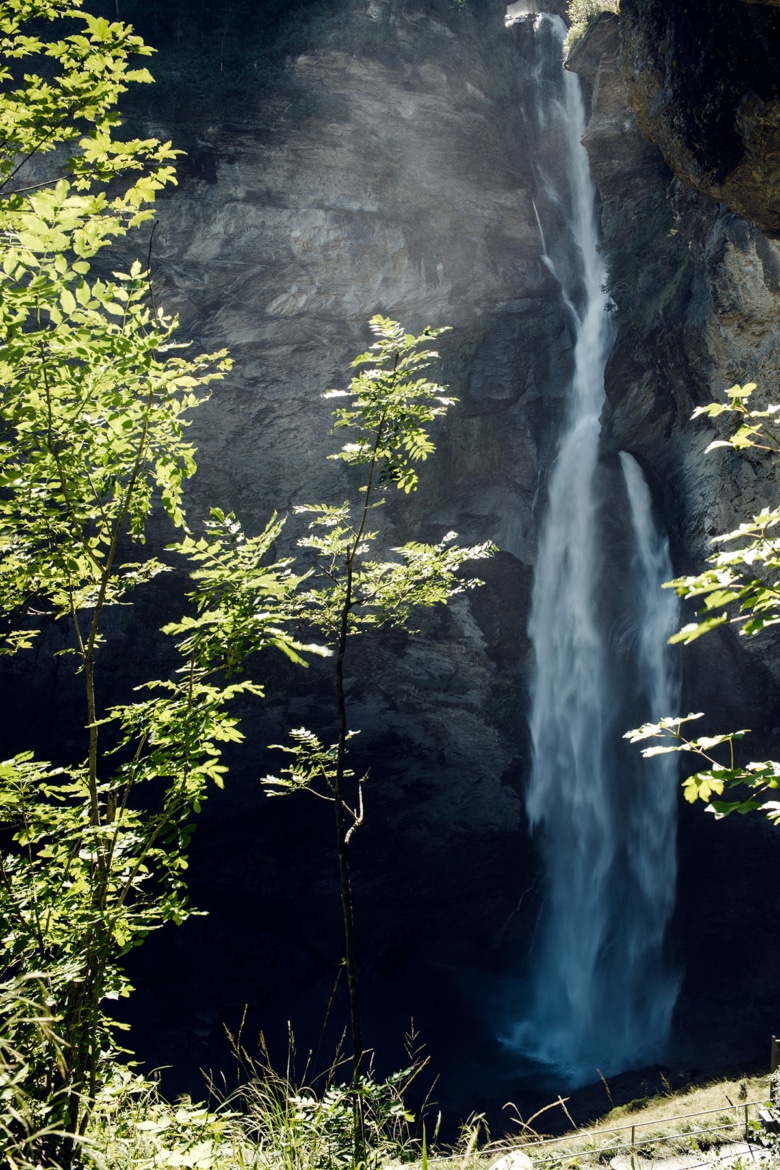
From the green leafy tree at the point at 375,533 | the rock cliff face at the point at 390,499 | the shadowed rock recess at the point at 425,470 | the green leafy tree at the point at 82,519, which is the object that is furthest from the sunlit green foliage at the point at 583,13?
the green leafy tree at the point at 82,519

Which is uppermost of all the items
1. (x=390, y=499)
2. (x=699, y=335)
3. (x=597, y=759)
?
(x=699, y=335)

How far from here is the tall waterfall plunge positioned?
15977 mm

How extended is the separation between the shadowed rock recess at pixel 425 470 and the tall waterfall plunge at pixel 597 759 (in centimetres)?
50

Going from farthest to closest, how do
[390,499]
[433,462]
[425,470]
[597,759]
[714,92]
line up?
[433,462], [425,470], [390,499], [597,759], [714,92]

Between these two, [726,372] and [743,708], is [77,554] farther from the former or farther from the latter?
[743,708]

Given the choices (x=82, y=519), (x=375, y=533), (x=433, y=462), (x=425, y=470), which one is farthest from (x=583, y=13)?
(x=82, y=519)

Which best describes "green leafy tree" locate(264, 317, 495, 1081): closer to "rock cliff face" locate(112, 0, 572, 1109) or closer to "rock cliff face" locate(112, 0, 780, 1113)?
"rock cliff face" locate(112, 0, 780, 1113)

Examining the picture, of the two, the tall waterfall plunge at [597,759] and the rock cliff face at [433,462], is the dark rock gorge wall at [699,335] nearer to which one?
the rock cliff face at [433,462]

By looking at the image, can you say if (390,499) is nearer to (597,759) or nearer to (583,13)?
(597,759)

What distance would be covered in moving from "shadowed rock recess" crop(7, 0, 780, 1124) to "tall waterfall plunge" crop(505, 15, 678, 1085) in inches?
19.7

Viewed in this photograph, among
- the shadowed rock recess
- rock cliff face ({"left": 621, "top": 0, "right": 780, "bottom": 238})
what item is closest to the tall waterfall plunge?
the shadowed rock recess

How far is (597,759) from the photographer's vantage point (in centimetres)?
1744

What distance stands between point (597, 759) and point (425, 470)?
8.27 m

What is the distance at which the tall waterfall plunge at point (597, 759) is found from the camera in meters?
16.0
